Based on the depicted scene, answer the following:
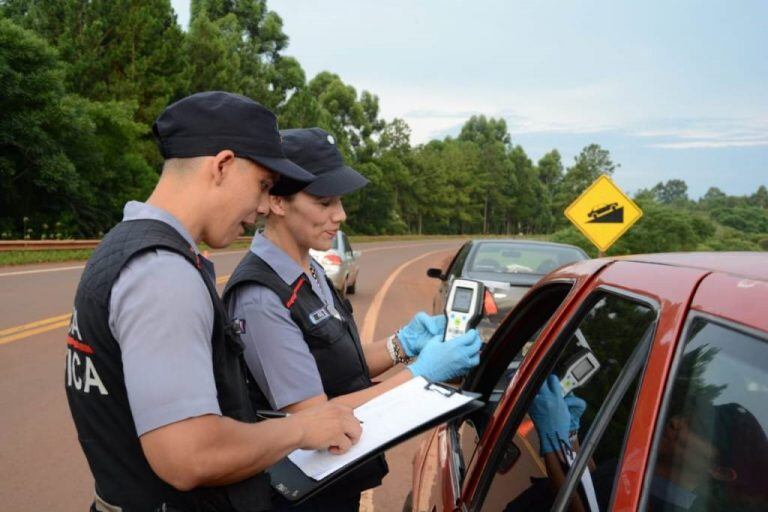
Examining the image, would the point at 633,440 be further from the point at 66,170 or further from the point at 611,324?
the point at 66,170

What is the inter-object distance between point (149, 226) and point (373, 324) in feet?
29.0

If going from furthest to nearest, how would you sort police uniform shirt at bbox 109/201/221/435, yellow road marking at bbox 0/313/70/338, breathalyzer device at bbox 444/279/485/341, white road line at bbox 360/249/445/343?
white road line at bbox 360/249/445/343, yellow road marking at bbox 0/313/70/338, breathalyzer device at bbox 444/279/485/341, police uniform shirt at bbox 109/201/221/435

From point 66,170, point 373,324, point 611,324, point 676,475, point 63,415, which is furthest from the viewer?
point 66,170

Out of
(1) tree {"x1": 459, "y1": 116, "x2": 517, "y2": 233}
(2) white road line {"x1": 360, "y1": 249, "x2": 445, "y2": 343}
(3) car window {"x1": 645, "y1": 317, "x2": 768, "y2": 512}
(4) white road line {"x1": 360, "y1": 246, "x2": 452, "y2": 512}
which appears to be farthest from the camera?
(1) tree {"x1": 459, "y1": 116, "x2": 517, "y2": 233}

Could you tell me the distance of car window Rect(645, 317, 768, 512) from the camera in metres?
1.05

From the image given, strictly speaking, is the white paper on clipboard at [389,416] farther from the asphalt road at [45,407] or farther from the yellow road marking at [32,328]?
the yellow road marking at [32,328]

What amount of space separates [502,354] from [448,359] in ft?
1.11

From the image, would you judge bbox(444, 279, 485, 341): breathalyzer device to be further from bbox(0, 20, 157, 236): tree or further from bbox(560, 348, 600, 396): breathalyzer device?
bbox(0, 20, 157, 236): tree

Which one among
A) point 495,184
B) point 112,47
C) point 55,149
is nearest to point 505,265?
point 55,149

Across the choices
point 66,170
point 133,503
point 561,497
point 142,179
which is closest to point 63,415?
point 133,503

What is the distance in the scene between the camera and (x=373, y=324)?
1026cm

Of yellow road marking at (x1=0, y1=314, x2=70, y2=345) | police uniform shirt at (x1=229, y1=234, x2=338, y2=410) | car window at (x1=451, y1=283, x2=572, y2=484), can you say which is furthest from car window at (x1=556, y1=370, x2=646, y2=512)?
yellow road marking at (x1=0, y1=314, x2=70, y2=345)

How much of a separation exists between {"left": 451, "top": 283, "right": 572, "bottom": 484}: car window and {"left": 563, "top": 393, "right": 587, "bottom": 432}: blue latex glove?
1.11 ft

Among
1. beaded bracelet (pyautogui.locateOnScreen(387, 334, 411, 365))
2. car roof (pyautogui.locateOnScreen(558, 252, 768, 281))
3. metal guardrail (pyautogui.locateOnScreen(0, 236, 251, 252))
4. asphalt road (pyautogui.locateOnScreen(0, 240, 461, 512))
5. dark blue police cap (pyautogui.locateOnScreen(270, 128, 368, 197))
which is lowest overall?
asphalt road (pyautogui.locateOnScreen(0, 240, 461, 512))
